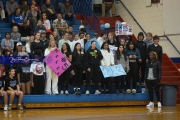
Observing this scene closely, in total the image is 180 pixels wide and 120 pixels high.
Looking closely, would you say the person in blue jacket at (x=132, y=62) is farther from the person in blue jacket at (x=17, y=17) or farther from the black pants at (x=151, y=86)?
the person in blue jacket at (x=17, y=17)

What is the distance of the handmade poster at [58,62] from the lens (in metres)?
16.0

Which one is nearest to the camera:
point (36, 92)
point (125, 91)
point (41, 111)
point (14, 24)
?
point (41, 111)

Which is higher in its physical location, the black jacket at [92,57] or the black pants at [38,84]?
the black jacket at [92,57]

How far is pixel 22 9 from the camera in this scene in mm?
19938

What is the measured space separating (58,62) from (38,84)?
107 cm

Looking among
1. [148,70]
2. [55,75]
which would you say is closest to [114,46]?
[148,70]

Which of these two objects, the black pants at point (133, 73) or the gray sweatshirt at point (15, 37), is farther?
the gray sweatshirt at point (15, 37)

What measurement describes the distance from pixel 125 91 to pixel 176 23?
5412 mm

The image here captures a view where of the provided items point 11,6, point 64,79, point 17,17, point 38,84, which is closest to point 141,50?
point 64,79

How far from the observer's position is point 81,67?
1617 centimetres

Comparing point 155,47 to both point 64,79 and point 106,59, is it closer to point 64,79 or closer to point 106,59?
point 106,59

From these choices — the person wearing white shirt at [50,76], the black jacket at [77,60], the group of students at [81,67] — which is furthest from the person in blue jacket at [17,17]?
the black jacket at [77,60]

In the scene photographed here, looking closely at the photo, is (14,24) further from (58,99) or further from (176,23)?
(176,23)

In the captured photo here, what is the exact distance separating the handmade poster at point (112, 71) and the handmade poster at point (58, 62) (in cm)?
138
